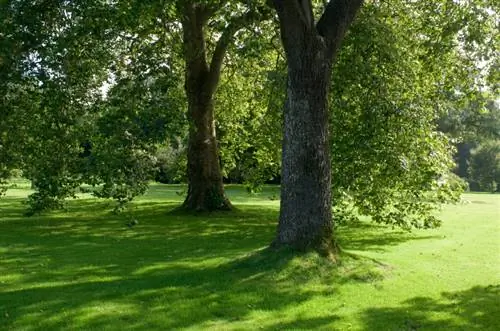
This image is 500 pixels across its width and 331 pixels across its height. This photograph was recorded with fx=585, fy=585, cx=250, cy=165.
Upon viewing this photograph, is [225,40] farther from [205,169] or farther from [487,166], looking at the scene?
[487,166]

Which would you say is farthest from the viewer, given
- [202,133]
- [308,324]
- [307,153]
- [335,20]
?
[202,133]

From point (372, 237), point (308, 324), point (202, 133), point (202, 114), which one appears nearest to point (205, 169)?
point (202, 133)

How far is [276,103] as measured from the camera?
19828 mm

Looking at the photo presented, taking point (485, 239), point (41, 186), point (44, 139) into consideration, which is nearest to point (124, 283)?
point (41, 186)

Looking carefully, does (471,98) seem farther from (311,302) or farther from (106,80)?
(106,80)

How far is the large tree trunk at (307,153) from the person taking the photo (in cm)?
1213

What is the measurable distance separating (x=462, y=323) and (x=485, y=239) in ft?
40.2

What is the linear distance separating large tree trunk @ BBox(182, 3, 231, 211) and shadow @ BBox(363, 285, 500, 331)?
15.7 metres

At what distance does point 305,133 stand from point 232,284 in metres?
3.43

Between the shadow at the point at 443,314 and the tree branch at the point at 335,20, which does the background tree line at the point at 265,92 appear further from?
the shadow at the point at 443,314

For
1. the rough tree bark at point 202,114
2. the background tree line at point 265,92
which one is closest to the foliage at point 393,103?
the background tree line at point 265,92

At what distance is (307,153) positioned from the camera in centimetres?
1213

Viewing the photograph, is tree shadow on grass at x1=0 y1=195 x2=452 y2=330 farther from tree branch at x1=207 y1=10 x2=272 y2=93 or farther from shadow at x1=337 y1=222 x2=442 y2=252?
tree branch at x1=207 y1=10 x2=272 y2=93

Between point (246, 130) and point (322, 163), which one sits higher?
point (246, 130)
